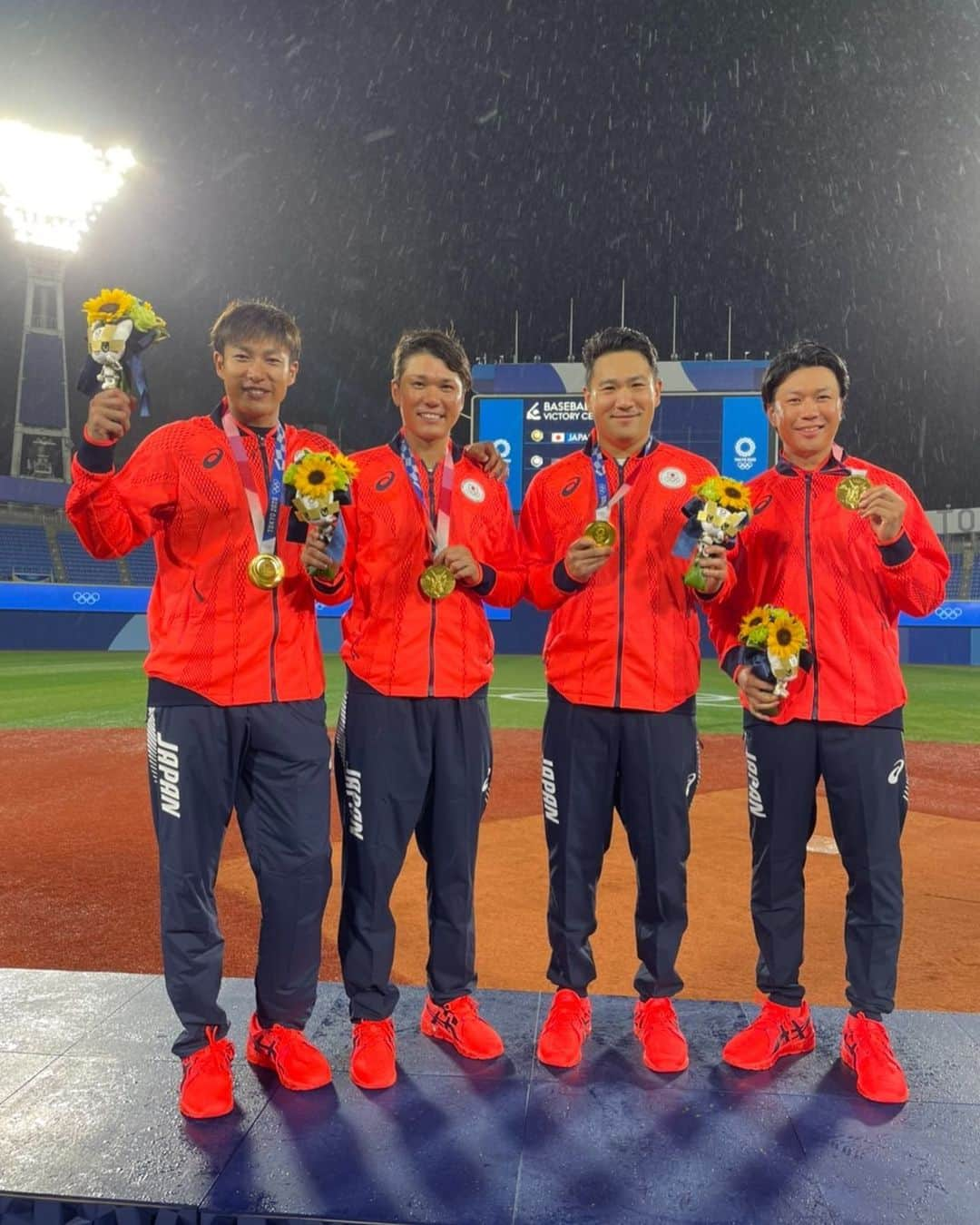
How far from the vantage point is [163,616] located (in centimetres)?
296

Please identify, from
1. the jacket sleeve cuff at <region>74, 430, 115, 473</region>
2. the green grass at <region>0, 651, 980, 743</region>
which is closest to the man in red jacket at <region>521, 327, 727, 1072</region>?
the jacket sleeve cuff at <region>74, 430, 115, 473</region>

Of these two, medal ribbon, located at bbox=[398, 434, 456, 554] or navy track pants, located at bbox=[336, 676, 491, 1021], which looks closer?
navy track pants, located at bbox=[336, 676, 491, 1021]

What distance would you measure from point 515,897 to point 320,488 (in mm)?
3656

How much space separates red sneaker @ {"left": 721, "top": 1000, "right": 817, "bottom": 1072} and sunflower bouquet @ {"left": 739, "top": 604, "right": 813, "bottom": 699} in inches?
44.5

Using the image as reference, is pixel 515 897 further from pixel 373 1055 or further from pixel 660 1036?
pixel 373 1055

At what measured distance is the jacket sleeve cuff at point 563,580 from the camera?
3076mm

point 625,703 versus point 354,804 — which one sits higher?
point 625,703

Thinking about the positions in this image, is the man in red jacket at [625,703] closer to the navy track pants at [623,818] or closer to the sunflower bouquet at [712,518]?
the navy track pants at [623,818]

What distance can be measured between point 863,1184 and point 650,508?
2.06 meters

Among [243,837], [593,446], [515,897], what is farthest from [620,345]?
[515,897]

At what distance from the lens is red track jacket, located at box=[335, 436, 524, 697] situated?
308 centimetres

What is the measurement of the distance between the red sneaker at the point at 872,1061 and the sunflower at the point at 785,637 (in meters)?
1.25

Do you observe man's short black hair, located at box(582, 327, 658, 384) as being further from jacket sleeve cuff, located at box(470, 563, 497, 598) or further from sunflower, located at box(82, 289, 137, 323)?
sunflower, located at box(82, 289, 137, 323)

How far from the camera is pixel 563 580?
309 cm
